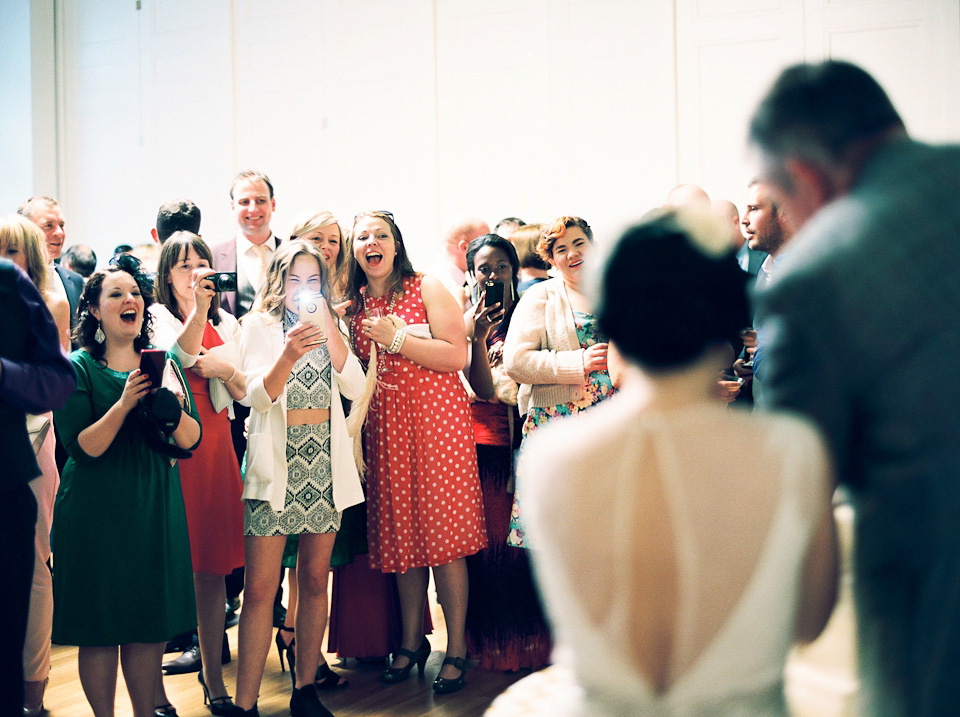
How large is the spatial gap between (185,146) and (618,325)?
7.01 m

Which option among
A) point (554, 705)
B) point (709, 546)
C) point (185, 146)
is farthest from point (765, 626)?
point (185, 146)

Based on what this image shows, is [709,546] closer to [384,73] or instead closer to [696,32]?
[696,32]

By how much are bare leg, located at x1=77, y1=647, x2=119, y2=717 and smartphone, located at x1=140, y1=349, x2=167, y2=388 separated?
0.74m

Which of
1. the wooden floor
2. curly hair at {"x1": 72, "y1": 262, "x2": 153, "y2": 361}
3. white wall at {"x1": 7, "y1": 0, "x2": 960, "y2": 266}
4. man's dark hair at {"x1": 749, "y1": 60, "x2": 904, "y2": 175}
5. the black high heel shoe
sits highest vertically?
white wall at {"x1": 7, "y1": 0, "x2": 960, "y2": 266}

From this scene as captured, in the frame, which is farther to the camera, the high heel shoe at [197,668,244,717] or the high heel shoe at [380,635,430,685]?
the high heel shoe at [380,635,430,685]

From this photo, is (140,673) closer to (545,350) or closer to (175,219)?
(545,350)

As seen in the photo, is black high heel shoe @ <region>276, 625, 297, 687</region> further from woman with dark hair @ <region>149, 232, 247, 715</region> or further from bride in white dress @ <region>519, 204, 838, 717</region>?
bride in white dress @ <region>519, 204, 838, 717</region>

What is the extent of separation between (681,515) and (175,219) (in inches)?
123

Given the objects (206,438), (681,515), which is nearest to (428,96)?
(206,438)

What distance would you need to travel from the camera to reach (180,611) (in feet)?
8.04

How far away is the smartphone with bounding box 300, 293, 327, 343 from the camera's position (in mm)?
2619

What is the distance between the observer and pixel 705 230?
3.48ft

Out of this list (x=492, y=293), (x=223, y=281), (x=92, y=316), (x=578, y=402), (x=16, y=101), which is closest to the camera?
(x=92, y=316)

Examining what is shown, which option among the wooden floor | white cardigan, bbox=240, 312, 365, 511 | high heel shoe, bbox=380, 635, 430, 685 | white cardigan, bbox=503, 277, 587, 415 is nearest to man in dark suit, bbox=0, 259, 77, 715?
white cardigan, bbox=240, 312, 365, 511
